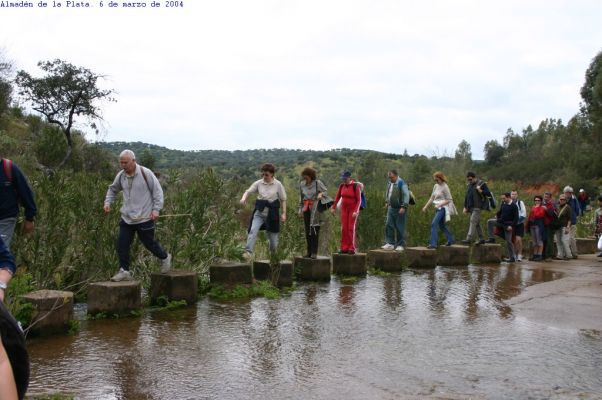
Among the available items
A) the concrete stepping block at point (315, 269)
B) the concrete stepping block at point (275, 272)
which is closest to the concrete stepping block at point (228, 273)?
the concrete stepping block at point (275, 272)

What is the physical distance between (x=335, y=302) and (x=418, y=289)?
1883 millimetres

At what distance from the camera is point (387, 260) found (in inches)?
446

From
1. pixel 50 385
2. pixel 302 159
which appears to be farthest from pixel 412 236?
pixel 302 159

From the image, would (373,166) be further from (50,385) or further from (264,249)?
(50,385)

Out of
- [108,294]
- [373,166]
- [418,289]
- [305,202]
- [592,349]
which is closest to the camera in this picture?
[592,349]

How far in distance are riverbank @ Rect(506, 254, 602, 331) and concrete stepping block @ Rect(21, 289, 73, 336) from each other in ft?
17.2

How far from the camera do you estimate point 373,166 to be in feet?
129

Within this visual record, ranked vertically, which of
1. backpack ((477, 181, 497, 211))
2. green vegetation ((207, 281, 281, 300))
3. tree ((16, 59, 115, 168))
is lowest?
green vegetation ((207, 281, 281, 300))

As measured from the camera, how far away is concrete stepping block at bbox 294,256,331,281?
9883 mm

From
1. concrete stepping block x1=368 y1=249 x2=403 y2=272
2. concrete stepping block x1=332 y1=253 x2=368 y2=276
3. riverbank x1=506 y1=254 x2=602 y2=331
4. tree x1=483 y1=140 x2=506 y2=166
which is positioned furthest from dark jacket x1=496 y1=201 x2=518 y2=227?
tree x1=483 y1=140 x2=506 y2=166

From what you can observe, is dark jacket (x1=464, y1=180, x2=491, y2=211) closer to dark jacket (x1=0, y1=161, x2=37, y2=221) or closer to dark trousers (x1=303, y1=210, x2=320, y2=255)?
dark trousers (x1=303, y1=210, x2=320, y2=255)

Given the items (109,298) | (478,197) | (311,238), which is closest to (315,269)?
(311,238)

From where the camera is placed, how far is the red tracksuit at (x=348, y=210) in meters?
11.0

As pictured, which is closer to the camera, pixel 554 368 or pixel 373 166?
pixel 554 368
